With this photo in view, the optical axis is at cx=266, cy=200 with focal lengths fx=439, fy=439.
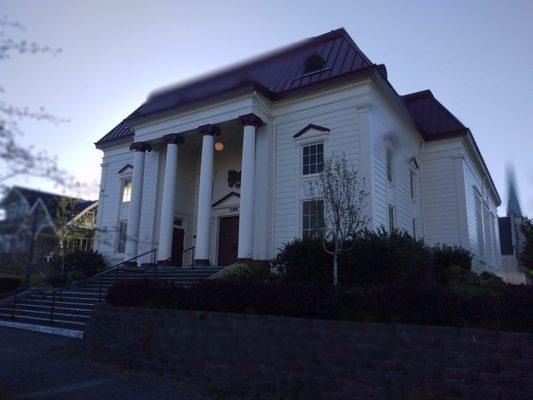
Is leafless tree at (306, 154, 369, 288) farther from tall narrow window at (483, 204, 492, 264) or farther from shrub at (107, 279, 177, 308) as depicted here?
tall narrow window at (483, 204, 492, 264)

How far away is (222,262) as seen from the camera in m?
20.5

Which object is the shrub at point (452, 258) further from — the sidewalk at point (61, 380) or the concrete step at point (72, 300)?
the sidewalk at point (61, 380)

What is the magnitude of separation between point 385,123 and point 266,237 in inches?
269

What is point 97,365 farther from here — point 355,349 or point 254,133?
point 254,133

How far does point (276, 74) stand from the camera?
20172 millimetres

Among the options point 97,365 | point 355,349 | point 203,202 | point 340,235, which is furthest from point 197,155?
point 355,349

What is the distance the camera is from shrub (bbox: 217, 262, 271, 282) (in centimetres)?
1461

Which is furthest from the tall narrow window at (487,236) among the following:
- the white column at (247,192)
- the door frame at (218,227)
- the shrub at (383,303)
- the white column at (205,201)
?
the shrub at (383,303)

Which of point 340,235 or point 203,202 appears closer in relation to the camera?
point 340,235

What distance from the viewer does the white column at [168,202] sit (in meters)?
18.3

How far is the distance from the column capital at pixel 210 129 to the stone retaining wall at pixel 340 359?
35.6ft

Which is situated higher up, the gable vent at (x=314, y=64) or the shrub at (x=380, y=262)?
the gable vent at (x=314, y=64)

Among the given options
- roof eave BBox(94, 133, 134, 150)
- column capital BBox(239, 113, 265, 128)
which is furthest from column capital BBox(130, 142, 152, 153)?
column capital BBox(239, 113, 265, 128)

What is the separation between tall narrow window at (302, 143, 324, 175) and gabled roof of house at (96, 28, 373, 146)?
8.30ft
